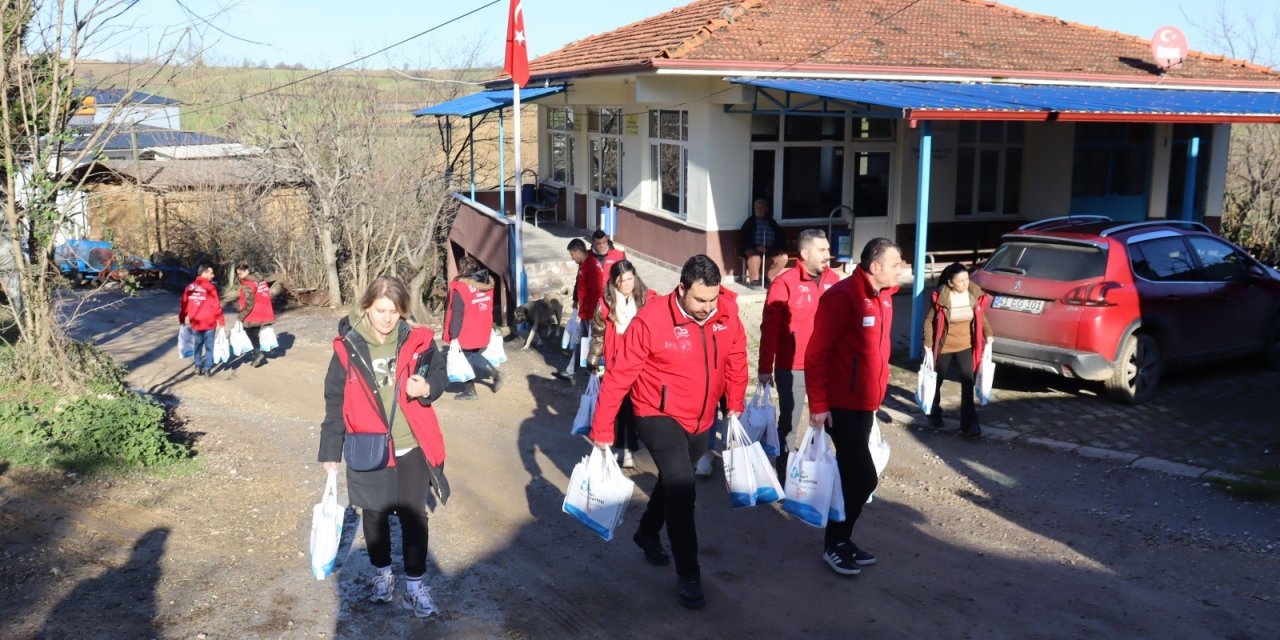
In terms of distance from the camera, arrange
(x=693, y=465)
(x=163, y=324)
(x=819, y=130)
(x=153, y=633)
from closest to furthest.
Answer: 1. (x=153, y=633)
2. (x=693, y=465)
3. (x=819, y=130)
4. (x=163, y=324)

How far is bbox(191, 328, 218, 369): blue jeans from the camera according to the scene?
1309 cm

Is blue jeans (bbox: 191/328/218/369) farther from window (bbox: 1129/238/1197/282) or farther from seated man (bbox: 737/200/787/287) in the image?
window (bbox: 1129/238/1197/282)

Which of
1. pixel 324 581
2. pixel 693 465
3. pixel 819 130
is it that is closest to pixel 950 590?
pixel 693 465

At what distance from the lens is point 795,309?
712 centimetres

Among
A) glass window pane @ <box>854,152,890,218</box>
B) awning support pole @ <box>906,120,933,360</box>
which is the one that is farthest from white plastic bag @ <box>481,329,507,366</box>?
glass window pane @ <box>854,152,890,218</box>

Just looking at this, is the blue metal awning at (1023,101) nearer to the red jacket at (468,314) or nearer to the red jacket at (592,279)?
the red jacket at (592,279)

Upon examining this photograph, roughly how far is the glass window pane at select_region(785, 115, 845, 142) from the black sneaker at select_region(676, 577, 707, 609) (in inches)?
446

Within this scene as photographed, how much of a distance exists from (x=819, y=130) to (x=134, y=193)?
959 centimetres

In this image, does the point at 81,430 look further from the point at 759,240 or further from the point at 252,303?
the point at 759,240

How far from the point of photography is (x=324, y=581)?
5902mm

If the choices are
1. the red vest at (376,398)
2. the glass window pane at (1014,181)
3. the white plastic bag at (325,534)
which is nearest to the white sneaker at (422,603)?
the white plastic bag at (325,534)

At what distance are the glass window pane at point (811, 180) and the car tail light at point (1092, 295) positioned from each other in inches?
275

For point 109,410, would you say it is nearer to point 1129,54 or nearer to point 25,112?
point 25,112

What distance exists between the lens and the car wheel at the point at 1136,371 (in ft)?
31.1
